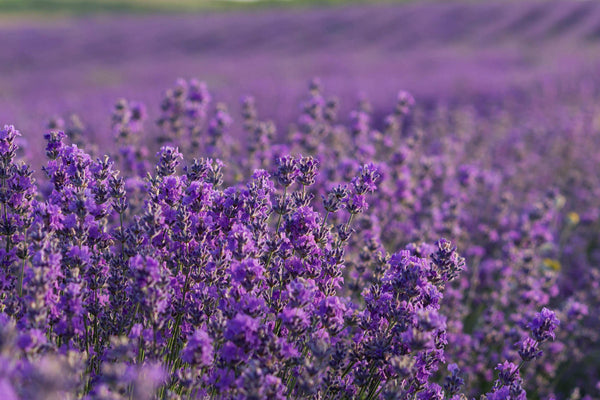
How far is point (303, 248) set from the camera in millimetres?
2221

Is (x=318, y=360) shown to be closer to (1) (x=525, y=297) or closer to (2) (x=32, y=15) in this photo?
(1) (x=525, y=297)

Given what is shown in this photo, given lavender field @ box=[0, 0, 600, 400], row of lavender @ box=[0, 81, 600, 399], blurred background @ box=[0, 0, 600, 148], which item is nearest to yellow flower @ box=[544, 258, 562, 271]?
lavender field @ box=[0, 0, 600, 400]

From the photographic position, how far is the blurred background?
37.3 ft

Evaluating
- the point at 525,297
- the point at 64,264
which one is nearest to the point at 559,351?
the point at 525,297

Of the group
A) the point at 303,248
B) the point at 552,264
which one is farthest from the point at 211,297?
the point at 552,264

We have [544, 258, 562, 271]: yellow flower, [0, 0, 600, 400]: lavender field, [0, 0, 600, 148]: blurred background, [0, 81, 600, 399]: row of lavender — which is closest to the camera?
[0, 81, 600, 399]: row of lavender

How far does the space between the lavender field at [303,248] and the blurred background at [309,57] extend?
26 cm

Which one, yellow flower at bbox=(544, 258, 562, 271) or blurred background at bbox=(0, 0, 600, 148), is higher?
blurred background at bbox=(0, 0, 600, 148)

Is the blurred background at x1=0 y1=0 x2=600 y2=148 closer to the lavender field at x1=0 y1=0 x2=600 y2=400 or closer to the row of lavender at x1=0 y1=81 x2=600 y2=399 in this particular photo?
the lavender field at x1=0 y1=0 x2=600 y2=400

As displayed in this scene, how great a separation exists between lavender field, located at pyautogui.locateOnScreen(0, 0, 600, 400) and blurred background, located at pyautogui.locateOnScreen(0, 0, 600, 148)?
0.86 feet

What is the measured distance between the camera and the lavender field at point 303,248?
1.80 m

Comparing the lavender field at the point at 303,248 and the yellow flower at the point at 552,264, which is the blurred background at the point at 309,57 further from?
the yellow flower at the point at 552,264

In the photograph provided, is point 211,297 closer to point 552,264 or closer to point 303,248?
point 303,248

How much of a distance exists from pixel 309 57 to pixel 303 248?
19.4 meters
